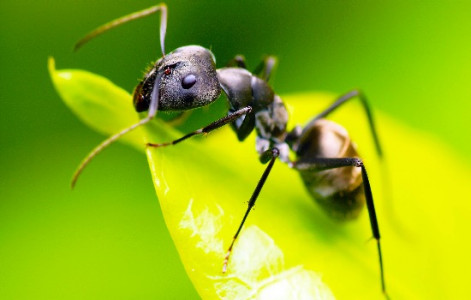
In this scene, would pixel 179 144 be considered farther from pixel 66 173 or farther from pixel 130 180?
pixel 66 173

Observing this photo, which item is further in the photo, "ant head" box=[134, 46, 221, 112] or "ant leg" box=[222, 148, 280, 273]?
"ant head" box=[134, 46, 221, 112]

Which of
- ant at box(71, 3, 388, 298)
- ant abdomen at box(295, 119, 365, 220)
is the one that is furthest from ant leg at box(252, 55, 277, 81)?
ant abdomen at box(295, 119, 365, 220)

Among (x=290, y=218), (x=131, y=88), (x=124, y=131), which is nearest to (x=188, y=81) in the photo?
(x=124, y=131)

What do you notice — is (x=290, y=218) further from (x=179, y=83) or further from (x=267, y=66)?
(x=267, y=66)


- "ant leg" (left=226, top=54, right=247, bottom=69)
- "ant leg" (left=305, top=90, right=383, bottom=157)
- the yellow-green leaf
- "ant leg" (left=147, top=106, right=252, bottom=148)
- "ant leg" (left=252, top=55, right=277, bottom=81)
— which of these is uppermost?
"ant leg" (left=226, top=54, right=247, bottom=69)

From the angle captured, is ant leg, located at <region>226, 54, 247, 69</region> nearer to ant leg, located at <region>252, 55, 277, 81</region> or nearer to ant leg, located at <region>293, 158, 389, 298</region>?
ant leg, located at <region>252, 55, 277, 81</region>

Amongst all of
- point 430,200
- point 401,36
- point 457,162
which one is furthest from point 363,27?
point 430,200
